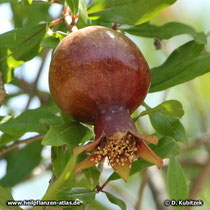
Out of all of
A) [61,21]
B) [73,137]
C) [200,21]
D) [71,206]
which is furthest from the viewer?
[200,21]

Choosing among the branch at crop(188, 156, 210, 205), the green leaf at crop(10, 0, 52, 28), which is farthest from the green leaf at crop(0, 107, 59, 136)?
the branch at crop(188, 156, 210, 205)

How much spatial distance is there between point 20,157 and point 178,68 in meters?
1.22

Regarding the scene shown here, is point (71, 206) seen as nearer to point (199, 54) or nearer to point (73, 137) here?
point (73, 137)

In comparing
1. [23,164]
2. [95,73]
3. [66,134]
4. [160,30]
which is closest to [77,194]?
[66,134]

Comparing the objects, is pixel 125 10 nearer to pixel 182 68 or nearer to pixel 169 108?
pixel 182 68

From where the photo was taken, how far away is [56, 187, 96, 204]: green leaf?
1492 mm

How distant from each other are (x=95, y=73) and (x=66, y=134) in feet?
0.83

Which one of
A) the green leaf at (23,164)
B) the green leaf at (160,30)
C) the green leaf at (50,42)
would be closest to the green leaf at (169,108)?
the green leaf at (50,42)

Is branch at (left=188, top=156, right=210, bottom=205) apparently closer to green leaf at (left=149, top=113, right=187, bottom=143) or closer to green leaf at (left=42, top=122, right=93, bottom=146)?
green leaf at (left=149, top=113, right=187, bottom=143)

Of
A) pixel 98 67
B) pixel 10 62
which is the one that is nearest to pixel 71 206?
pixel 98 67

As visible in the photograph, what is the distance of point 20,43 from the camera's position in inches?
72.6

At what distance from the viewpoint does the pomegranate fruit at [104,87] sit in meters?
1.35

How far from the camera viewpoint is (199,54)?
1864 millimetres

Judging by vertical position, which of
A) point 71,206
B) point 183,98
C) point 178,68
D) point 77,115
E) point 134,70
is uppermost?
point 134,70
